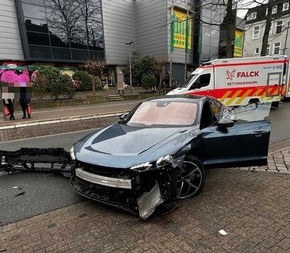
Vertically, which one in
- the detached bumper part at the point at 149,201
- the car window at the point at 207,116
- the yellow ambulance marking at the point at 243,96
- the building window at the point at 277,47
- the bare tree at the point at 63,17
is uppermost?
the bare tree at the point at 63,17

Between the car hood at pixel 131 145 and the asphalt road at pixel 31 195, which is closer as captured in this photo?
the car hood at pixel 131 145

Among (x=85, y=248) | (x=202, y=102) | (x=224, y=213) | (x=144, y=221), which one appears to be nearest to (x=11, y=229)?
(x=85, y=248)

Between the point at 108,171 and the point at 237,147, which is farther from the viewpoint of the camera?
the point at 237,147

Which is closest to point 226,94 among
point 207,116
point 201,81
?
point 201,81

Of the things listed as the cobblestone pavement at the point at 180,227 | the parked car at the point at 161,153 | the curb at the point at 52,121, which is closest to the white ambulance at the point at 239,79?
the curb at the point at 52,121

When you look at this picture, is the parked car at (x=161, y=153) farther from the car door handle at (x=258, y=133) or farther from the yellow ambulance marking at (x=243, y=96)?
the yellow ambulance marking at (x=243, y=96)

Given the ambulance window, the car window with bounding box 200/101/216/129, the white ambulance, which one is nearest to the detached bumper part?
the car window with bounding box 200/101/216/129

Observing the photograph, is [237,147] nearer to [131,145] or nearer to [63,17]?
[131,145]

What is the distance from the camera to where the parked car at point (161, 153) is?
112 inches

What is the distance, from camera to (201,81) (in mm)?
11836

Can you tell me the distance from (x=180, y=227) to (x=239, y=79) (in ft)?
35.4

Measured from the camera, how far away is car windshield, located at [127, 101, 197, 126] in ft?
13.1

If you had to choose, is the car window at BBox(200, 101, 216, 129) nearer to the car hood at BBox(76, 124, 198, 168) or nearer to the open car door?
the open car door

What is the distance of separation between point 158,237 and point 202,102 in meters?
2.57
